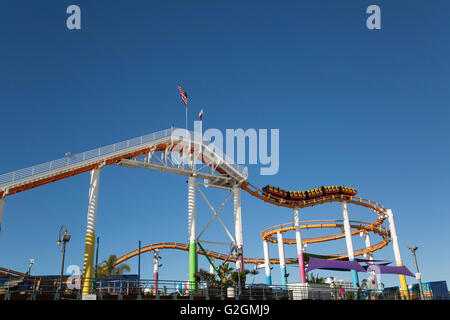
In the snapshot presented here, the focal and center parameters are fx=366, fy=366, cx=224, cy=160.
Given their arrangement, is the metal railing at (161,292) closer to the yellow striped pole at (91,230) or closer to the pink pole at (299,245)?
the yellow striped pole at (91,230)

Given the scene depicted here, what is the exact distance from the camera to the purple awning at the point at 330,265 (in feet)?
119

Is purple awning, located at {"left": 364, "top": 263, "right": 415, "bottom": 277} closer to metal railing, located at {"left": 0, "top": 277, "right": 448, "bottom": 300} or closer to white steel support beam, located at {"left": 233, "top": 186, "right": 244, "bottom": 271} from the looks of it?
metal railing, located at {"left": 0, "top": 277, "right": 448, "bottom": 300}

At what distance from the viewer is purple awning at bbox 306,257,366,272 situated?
119 feet

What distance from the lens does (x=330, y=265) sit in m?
38.1

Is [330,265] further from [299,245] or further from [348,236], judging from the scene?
[348,236]

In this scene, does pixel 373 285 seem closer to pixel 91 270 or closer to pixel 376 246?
pixel 376 246

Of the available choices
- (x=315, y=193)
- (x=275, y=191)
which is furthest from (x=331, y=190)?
(x=275, y=191)

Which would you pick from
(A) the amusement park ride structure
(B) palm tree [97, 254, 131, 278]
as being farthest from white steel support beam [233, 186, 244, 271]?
(B) palm tree [97, 254, 131, 278]

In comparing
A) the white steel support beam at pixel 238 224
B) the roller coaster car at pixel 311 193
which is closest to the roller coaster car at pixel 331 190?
the roller coaster car at pixel 311 193
